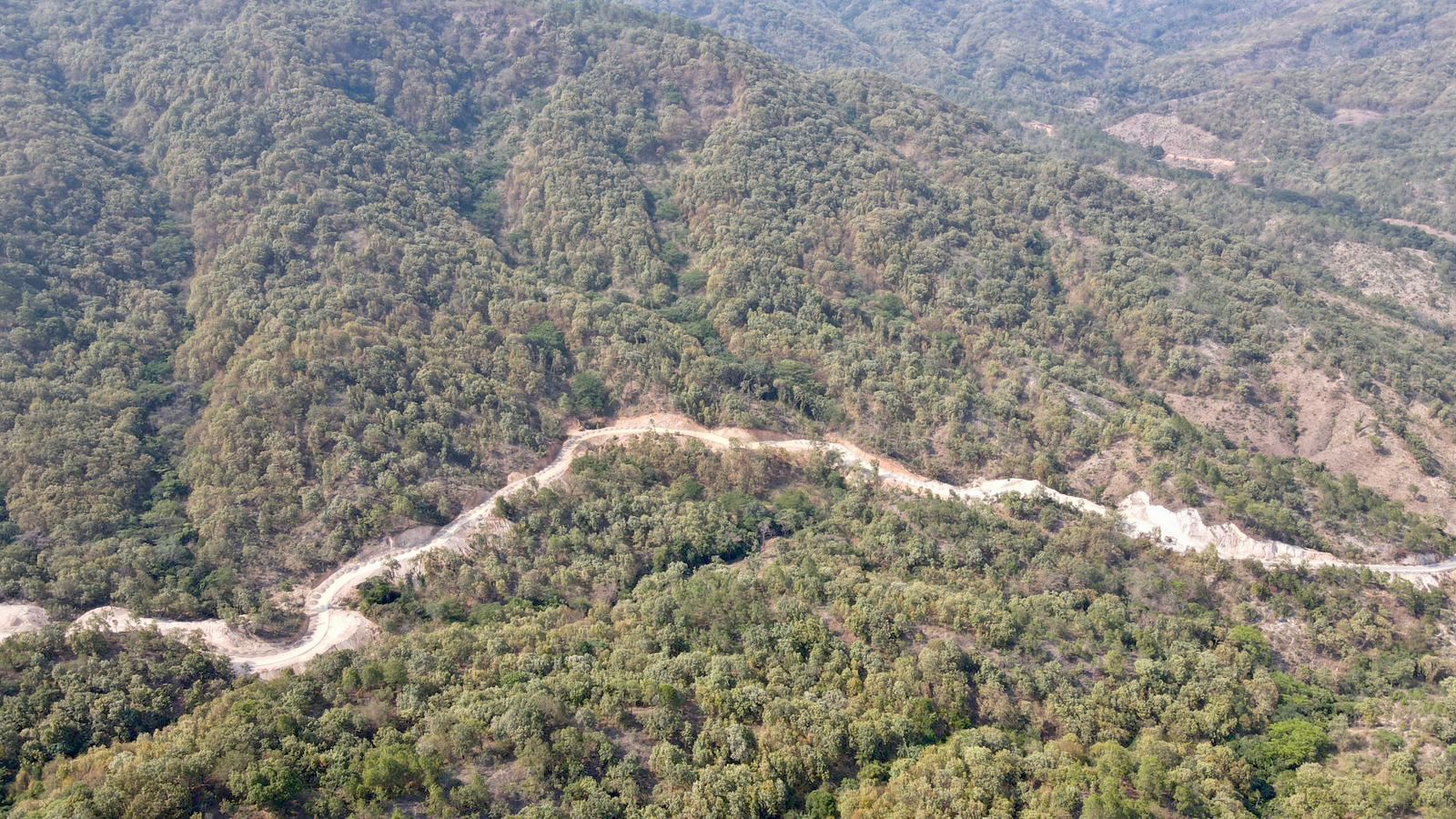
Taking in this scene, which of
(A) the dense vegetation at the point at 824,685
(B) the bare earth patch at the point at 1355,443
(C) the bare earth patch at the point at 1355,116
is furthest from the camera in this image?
(C) the bare earth patch at the point at 1355,116

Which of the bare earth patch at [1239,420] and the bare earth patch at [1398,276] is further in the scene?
the bare earth patch at [1398,276]

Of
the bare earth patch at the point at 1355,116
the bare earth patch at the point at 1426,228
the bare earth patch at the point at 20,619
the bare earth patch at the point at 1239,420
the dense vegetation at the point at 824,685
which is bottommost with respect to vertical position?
the bare earth patch at the point at 20,619

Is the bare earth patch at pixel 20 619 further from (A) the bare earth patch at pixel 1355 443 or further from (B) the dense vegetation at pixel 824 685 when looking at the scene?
(A) the bare earth patch at pixel 1355 443

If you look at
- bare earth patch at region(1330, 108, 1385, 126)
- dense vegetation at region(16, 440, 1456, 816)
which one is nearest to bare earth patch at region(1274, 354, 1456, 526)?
dense vegetation at region(16, 440, 1456, 816)

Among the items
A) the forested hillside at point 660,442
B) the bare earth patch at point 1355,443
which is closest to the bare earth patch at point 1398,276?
the forested hillside at point 660,442

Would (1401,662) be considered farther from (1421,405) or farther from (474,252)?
(474,252)

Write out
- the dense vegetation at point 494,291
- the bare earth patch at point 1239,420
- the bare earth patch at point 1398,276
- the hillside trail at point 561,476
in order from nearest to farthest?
the hillside trail at point 561,476 → the dense vegetation at point 494,291 → the bare earth patch at point 1239,420 → the bare earth patch at point 1398,276
